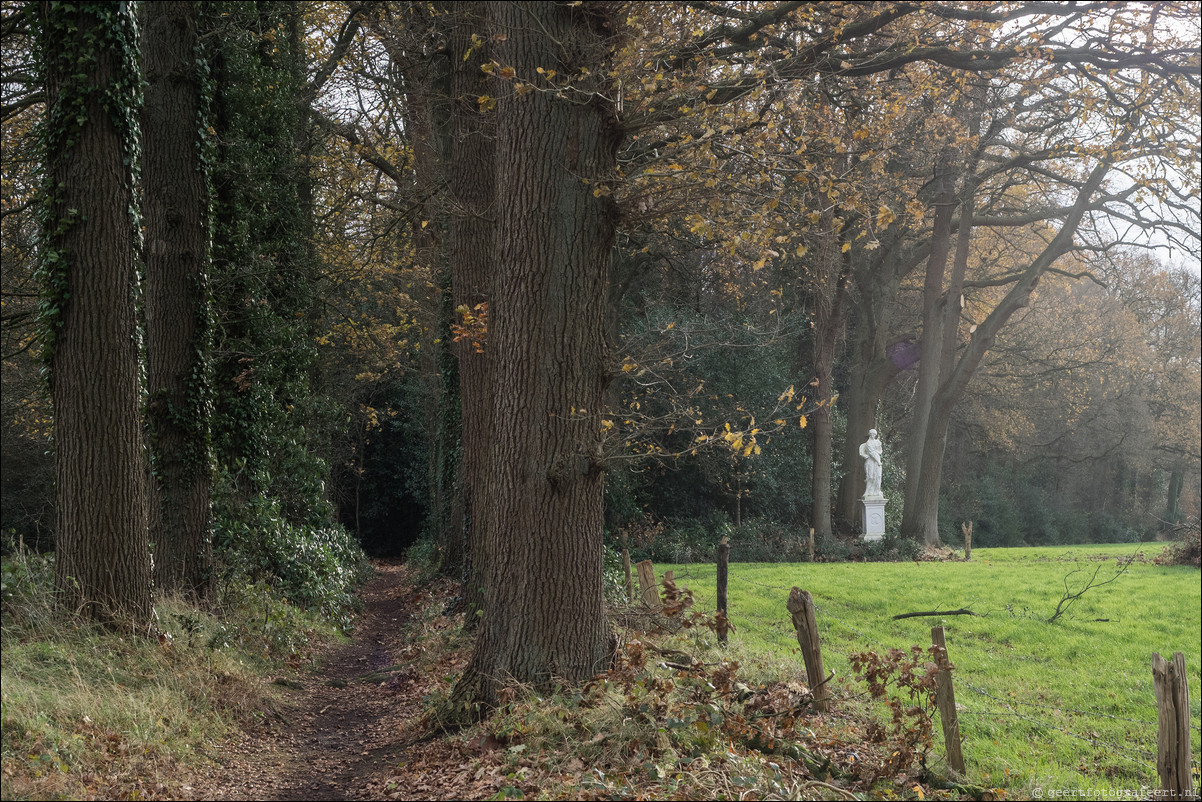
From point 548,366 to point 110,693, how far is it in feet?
12.2

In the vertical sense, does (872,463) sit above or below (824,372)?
below

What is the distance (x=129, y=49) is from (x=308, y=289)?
7333 mm

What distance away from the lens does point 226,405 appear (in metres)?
11.3

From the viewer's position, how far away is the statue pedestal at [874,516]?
23.5 metres

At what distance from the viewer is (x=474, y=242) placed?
9.95 metres

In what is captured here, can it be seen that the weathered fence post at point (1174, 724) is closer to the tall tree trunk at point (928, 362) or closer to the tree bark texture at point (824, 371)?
the tree bark texture at point (824, 371)

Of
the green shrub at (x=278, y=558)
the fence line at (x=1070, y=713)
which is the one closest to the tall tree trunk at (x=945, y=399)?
the fence line at (x=1070, y=713)

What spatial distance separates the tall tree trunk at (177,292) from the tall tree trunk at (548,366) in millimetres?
4659

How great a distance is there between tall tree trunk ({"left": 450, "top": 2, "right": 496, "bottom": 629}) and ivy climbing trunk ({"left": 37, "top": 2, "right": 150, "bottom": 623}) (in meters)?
3.56

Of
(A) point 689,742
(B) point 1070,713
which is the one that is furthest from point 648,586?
(B) point 1070,713

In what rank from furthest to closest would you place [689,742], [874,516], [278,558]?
[874,516] → [278,558] → [689,742]

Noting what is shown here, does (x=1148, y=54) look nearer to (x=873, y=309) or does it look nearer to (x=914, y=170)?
(x=914, y=170)

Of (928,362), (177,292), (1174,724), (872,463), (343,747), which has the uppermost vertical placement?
(928,362)

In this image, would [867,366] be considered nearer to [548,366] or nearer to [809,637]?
[809,637]
